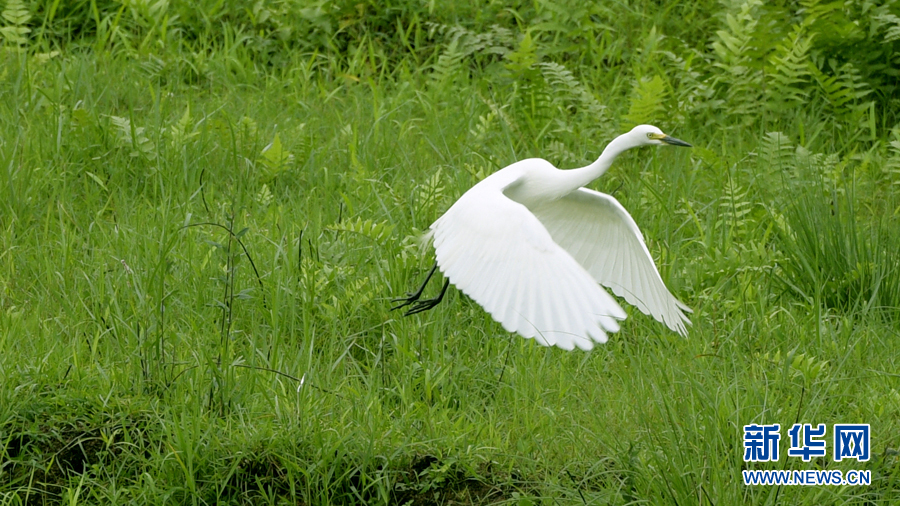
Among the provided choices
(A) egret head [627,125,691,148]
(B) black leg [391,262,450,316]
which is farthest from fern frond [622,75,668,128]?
(B) black leg [391,262,450,316]

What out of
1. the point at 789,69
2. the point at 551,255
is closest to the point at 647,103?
the point at 789,69

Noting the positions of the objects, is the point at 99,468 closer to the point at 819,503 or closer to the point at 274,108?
the point at 819,503

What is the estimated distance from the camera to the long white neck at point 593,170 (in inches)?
165

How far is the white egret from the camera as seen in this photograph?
10.9 feet

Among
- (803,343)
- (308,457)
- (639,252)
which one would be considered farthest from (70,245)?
(803,343)

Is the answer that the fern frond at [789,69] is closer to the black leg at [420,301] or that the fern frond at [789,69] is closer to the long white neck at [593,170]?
the long white neck at [593,170]

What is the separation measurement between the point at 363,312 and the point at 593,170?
3.60ft

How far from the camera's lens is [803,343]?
4227mm

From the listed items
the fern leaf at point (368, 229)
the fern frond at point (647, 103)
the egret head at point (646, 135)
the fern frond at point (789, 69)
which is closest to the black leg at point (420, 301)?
the fern leaf at point (368, 229)

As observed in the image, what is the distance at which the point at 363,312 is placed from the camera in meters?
4.49

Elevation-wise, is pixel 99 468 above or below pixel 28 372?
below

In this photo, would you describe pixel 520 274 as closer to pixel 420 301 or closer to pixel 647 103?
pixel 420 301

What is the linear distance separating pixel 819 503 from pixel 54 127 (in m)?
3.99

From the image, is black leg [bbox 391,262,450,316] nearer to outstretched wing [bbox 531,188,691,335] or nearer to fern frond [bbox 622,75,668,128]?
outstretched wing [bbox 531,188,691,335]
